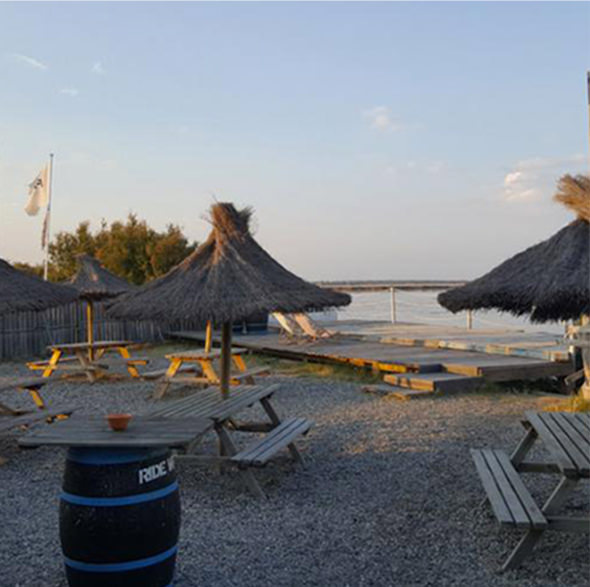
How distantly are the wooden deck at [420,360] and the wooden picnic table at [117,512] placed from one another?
265 inches

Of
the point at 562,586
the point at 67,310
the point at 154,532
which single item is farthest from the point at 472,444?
the point at 67,310

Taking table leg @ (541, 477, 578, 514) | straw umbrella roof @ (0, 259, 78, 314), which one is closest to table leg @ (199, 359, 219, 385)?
straw umbrella roof @ (0, 259, 78, 314)

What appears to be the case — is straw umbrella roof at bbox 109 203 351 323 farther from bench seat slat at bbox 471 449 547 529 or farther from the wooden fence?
the wooden fence

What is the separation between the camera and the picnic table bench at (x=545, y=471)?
11.1ft

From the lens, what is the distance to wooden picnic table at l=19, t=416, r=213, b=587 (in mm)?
3025

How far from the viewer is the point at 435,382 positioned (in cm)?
944

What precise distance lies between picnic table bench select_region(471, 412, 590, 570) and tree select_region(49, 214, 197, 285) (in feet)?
66.5

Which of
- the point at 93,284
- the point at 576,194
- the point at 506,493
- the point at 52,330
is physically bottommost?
the point at 506,493

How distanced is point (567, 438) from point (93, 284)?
34.0ft

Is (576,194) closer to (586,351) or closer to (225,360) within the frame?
(586,351)

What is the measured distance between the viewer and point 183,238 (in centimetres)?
2502

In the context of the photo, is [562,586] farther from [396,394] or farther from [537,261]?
[396,394]

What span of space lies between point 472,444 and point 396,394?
9.62 feet

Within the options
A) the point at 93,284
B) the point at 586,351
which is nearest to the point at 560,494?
the point at 586,351
